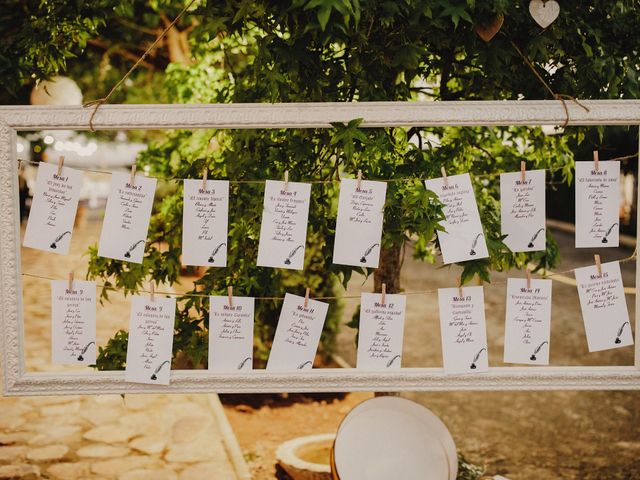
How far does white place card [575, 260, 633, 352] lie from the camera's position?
214 cm

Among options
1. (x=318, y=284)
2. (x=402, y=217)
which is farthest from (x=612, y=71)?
(x=318, y=284)

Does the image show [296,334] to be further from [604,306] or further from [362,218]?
[604,306]

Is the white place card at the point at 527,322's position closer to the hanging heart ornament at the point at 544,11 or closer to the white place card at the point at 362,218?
the white place card at the point at 362,218

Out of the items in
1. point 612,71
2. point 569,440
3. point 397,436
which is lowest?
point 569,440

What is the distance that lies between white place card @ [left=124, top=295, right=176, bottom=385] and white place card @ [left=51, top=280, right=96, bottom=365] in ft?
0.44

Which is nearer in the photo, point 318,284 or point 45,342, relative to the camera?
point 318,284

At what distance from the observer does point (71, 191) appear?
2045mm

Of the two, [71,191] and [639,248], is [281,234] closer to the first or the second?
[71,191]

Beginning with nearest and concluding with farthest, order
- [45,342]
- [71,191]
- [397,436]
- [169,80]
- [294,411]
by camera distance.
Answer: [71,191]
[397,436]
[169,80]
[294,411]
[45,342]

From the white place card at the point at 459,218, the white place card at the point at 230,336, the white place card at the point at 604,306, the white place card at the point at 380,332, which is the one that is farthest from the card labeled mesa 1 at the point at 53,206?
the white place card at the point at 604,306

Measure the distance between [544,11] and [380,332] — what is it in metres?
1.19

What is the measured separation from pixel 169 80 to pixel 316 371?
3172mm

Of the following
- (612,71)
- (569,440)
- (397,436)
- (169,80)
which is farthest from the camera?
(569,440)

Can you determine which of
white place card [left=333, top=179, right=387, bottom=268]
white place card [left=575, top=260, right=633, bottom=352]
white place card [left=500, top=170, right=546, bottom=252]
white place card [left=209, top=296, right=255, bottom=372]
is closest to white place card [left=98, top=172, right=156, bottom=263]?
white place card [left=209, top=296, right=255, bottom=372]
